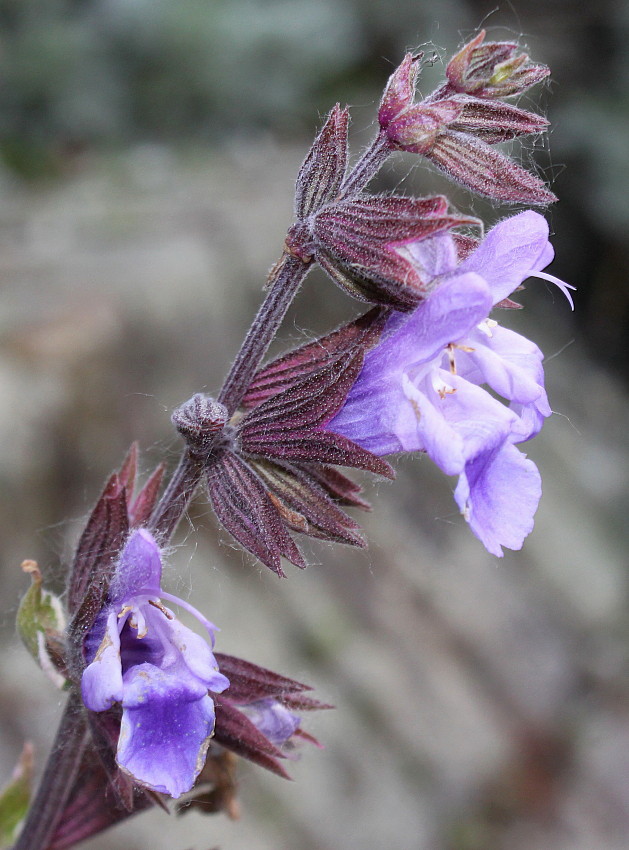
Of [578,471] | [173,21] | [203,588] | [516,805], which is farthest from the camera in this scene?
[578,471]

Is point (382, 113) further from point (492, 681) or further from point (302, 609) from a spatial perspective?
point (492, 681)

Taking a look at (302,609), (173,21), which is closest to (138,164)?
(173,21)

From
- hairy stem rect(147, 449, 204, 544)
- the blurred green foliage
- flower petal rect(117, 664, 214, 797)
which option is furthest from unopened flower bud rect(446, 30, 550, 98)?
the blurred green foliage

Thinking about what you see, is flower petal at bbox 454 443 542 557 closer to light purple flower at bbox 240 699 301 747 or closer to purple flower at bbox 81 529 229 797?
purple flower at bbox 81 529 229 797

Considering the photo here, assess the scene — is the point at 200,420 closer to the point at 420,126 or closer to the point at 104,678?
the point at 104,678

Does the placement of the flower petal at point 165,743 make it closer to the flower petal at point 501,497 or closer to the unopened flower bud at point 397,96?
the flower petal at point 501,497

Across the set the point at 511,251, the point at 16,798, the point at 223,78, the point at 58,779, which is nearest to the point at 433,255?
the point at 511,251

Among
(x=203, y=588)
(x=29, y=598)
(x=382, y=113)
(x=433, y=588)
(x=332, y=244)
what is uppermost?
(x=382, y=113)
